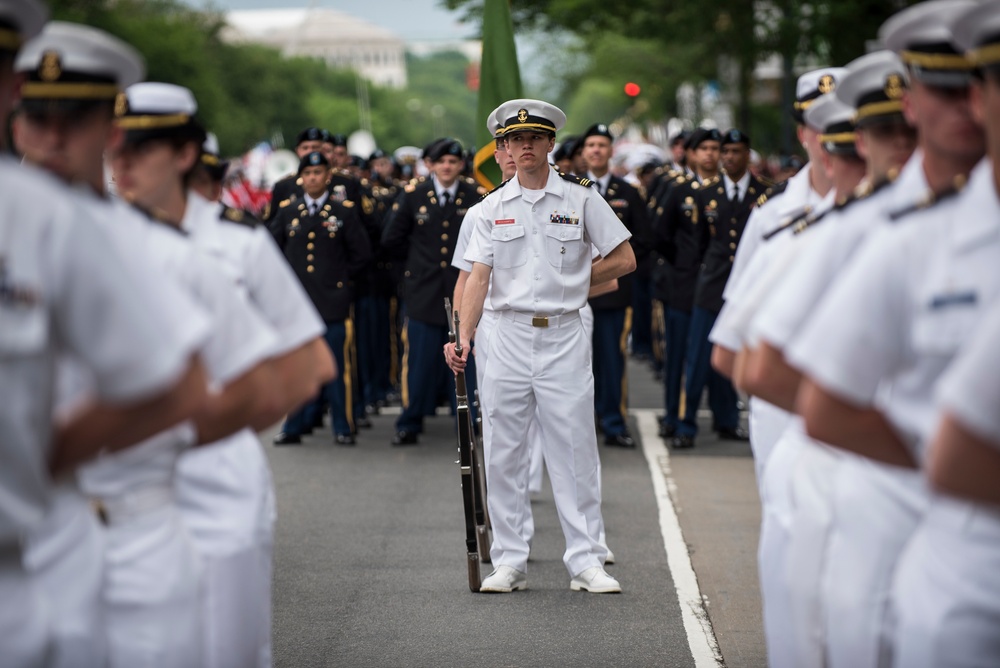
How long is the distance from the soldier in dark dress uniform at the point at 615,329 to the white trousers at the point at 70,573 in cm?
1018

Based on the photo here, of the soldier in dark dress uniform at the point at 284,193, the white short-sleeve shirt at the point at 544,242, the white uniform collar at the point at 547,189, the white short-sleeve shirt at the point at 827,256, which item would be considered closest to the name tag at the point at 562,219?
the white short-sleeve shirt at the point at 544,242

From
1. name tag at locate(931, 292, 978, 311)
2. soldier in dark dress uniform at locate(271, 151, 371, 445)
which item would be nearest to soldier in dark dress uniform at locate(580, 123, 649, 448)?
soldier in dark dress uniform at locate(271, 151, 371, 445)

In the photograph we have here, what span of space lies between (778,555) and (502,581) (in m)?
4.01

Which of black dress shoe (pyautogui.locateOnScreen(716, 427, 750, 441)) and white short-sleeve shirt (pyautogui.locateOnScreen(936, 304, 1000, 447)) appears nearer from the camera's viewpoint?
white short-sleeve shirt (pyautogui.locateOnScreen(936, 304, 1000, 447))

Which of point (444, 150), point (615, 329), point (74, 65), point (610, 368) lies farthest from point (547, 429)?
point (444, 150)

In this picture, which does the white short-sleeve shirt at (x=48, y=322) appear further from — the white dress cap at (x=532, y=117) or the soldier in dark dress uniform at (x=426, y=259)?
the soldier in dark dress uniform at (x=426, y=259)

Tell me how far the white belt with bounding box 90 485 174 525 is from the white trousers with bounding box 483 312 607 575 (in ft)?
15.0

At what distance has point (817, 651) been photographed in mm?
4051

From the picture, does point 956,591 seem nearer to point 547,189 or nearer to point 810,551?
point 810,551

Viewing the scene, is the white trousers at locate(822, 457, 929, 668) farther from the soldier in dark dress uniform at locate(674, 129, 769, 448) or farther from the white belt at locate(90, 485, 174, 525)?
the soldier in dark dress uniform at locate(674, 129, 769, 448)

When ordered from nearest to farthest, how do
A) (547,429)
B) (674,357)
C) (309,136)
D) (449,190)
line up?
(547,429)
(674,357)
(449,190)
(309,136)

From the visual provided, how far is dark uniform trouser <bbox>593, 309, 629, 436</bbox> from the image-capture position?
531 inches

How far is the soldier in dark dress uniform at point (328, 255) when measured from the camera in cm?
1390

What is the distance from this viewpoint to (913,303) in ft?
10.7
